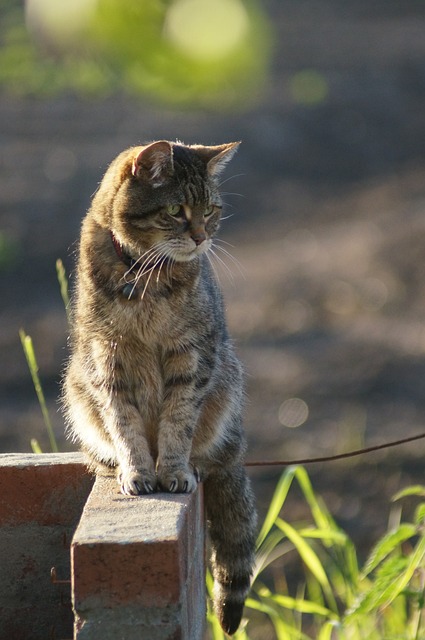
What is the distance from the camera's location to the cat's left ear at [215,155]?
297cm

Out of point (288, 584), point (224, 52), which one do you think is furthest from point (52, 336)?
point (224, 52)

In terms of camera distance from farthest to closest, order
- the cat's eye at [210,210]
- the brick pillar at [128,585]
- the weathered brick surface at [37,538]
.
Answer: the cat's eye at [210,210] → the weathered brick surface at [37,538] → the brick pillar at [128,585]

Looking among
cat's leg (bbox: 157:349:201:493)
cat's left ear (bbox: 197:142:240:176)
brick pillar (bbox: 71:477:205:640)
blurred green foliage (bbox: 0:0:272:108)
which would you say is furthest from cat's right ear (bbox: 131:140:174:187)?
brick pillar (bbox: 71:477:205:640)

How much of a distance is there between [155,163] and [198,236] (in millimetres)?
219

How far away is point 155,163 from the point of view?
9.29ft

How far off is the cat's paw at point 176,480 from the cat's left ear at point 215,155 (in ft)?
2.68

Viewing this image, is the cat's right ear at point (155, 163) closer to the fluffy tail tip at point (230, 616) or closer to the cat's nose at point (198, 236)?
the cat's nose at point (198, 236)

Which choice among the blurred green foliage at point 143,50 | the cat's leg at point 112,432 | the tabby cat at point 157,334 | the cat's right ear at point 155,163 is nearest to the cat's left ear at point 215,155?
the tabby cat at point 157,334

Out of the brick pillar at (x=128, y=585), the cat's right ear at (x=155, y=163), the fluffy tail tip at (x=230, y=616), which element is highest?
the cat's right ear at (x=155, y=163)

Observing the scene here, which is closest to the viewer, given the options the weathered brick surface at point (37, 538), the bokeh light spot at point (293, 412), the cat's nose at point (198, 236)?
the weathered brick surface at point (37, 538)

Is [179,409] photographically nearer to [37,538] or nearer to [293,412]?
[37,538]

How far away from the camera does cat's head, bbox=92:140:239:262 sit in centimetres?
284

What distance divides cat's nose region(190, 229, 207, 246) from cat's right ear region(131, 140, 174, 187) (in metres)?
0.16

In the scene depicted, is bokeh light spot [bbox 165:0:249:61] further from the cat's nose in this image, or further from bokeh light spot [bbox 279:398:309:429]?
bokeh light spot [bbox 279:398:309:429]
